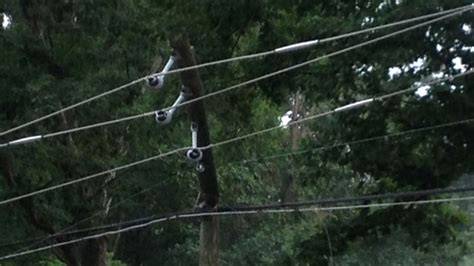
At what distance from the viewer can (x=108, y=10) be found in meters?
14.4

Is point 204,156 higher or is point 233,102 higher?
point 233,102

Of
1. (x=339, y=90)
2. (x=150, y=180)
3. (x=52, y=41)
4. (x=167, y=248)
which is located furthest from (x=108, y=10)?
(x=167, y=248)

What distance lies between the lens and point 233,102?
50.6ft

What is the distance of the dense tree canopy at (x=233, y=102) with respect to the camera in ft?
39.0

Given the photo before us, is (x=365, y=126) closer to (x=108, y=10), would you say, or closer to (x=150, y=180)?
(x=108, y=10)

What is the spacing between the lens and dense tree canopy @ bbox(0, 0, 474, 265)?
11.9 meters

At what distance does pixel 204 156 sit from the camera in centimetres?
1327

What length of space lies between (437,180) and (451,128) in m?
1.17

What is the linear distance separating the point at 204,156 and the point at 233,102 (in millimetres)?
2310

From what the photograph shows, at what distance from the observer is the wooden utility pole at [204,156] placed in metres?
11.9

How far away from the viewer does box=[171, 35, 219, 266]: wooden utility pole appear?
11.9 m

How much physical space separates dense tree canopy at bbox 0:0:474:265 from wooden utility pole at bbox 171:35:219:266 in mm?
319

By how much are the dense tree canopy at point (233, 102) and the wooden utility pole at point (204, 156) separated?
→ 0.32 m

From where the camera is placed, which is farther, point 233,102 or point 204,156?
point 233,102
